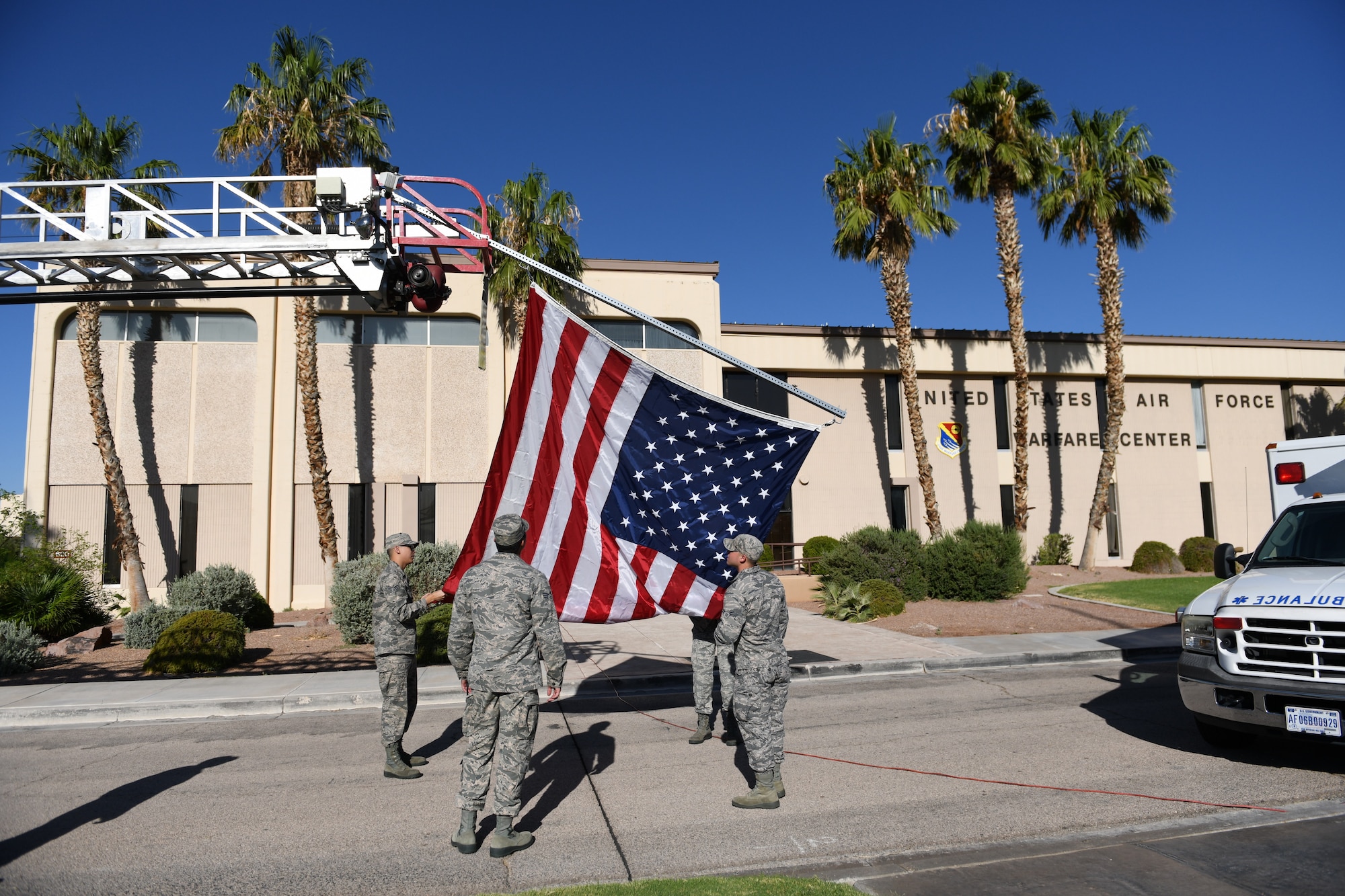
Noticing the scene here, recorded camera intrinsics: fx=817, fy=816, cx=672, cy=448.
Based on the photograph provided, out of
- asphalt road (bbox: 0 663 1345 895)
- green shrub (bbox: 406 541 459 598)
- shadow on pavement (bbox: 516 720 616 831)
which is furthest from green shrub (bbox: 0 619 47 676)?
shadow on pavement (bbox: 516 720 616 831)

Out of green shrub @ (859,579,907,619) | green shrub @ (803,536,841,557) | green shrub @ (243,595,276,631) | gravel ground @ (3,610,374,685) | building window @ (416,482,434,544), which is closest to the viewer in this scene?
gravel ground @ (3,610,374,685)

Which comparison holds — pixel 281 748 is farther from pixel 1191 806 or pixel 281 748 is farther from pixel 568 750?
pixel 1191 806

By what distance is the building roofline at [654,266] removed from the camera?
22484mm

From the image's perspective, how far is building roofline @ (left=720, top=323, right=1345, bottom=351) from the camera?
24891 mm

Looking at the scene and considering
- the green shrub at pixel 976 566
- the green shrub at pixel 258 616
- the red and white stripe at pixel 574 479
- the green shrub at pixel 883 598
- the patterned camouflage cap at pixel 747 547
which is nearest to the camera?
the patterned camouflage cap at pixel 747 547

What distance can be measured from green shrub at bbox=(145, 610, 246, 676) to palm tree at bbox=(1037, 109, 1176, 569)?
2224 cm

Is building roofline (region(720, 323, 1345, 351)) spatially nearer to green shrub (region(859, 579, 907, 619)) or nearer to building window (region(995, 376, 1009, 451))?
building window (region(995, 376, 1009, 451))

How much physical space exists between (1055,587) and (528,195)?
53.9ft

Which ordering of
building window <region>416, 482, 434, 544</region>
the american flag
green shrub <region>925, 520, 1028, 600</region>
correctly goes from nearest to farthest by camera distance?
the american flag
green shrub <region>925, 520, 1028, 600</region>
building window <region>416, 482, 434, 544</region>

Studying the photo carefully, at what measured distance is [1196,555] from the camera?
2484 centimetres

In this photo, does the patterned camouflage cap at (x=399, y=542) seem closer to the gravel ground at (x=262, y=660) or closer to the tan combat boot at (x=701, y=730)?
the tan combat boot at (x=701, y=730)

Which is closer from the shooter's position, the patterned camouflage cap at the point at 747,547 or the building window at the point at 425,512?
the patterned camouflage cap at the point at 747,547

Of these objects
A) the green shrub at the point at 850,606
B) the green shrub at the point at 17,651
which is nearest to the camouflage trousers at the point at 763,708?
the green shrub at the point at 850,606

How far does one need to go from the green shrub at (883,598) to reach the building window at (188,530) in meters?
15.9
